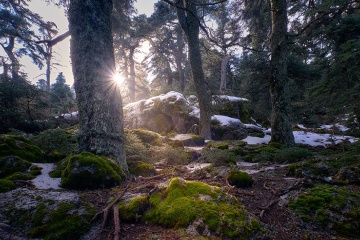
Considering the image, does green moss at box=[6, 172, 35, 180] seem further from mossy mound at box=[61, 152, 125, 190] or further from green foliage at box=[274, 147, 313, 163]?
green foliage at box=[274, 147, 313, 163]

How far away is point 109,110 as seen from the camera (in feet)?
15.2

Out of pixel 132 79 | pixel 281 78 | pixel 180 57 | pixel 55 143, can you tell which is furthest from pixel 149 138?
pixel 132 79

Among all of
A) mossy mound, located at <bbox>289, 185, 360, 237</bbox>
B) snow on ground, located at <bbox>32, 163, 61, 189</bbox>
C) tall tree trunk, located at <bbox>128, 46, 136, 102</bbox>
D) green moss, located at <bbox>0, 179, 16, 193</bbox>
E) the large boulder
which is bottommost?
mossy mound, located at <bbox>289, 185, 360, 237</bbox>

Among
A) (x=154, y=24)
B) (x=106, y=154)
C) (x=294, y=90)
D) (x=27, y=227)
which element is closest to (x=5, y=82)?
(x=106, y=154)

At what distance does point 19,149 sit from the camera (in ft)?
15.5

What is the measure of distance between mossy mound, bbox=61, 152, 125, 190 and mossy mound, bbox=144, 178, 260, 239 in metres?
1.32

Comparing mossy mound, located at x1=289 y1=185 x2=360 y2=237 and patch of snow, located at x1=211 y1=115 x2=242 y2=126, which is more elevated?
patch of snow, located at x1=211 y1=115 x2=242 y2=126

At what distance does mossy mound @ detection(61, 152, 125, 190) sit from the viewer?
3.41 m

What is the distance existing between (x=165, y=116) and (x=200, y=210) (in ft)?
34.5

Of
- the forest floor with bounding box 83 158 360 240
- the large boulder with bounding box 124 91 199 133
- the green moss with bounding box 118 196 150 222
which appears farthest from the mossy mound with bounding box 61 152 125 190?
the large boulder with bounding box 124 91 199 133

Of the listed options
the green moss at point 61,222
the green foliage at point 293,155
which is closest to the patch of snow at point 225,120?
the green foliage at point 293,155

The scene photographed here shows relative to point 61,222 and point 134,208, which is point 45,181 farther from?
point 134,208

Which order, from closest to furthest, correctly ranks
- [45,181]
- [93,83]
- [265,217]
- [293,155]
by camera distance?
[265,217]
[45,181]
[93,83]
[293,155]

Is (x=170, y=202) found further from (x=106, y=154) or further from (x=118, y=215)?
(x=106, y=154)
